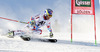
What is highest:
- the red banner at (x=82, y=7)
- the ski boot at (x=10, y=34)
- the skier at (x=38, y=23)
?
the red banner at (x=82, y=7)

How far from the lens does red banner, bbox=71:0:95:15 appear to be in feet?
29.5

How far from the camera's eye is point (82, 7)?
29.5ft

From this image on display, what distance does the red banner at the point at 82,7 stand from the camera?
8977 millimetres

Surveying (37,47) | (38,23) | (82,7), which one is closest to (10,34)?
(38,23)

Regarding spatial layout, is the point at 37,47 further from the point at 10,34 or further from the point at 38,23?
the point at 10,34

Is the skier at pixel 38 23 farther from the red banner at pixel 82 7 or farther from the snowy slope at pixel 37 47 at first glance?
the red banner at pixel 82 7

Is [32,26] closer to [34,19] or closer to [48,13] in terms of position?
[34,19]

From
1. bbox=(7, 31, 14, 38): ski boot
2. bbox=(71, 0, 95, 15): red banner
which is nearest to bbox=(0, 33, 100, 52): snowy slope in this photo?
bbox=(7, 31, 14, 38): ski boot

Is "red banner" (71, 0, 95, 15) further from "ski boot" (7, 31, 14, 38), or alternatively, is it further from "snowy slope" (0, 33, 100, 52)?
"ski boot" (7, 31, 14, 38)

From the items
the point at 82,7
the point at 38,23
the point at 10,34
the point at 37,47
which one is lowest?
the point at 37,47

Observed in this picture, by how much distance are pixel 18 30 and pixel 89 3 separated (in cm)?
462

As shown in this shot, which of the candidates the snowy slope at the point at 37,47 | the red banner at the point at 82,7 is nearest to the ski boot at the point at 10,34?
the snowy slope at the point at 37,47

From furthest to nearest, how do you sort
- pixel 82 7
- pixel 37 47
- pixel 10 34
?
pixel 10 34, pixel 82 7, pixel 37 47

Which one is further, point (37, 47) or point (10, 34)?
point (10, 34)
